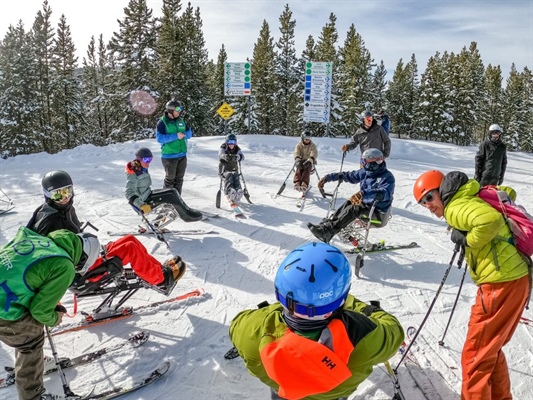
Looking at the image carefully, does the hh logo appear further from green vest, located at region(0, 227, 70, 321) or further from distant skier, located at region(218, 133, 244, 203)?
distant skier, located at region(218, 133, 244, 203)

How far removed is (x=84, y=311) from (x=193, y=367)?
1672mm

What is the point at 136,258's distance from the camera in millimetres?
4008

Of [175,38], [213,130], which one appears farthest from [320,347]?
[213,130]

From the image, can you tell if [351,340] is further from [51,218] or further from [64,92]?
[64,92]

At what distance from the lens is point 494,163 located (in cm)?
754

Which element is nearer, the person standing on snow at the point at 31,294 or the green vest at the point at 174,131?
the person standing on snow at the point at 31,294

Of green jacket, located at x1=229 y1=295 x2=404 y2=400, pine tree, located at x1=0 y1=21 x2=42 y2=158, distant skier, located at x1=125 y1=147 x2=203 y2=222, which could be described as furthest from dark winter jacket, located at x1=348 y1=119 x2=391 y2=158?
pine tree, located at x1=0 y1=21 x2=42 y2=158

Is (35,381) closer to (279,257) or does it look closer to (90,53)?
(279,257)

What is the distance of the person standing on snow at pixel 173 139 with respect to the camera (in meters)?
7.26

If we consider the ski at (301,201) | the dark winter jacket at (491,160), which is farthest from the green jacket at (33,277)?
the dark winter jacket at (491,160)

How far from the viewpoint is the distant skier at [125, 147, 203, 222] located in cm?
633

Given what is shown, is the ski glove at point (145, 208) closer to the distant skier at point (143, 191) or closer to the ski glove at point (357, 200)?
the distant skier at point (143, 191)

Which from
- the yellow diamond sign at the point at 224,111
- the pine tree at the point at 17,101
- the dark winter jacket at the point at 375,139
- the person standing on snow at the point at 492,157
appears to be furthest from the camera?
the pine tree at the point at 17,101

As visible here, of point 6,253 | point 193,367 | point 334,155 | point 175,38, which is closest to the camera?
point 6,253
